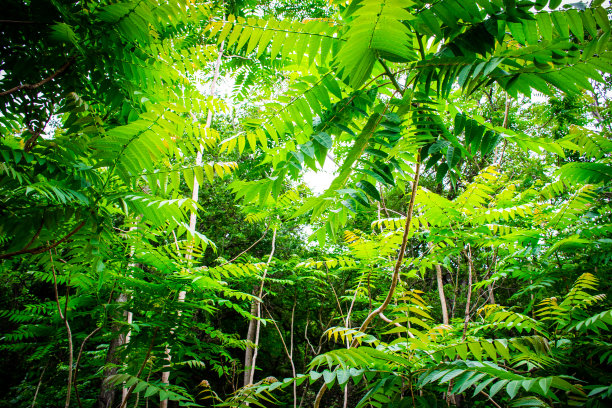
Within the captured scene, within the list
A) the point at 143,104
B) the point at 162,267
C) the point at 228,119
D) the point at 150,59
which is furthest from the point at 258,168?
the point at 228,119

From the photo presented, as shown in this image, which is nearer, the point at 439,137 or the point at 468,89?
the point at 468,89

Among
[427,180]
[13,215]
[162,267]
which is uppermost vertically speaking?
[427,180]

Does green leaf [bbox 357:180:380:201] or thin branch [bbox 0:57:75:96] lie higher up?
thin branch [bbox 0:57:75:96]

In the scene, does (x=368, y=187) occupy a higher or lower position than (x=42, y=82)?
lower

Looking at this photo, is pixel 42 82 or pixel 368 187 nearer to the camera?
pixel 368 187

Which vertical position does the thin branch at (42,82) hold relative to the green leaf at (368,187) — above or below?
above

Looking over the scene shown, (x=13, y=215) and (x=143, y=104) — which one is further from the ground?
(x=143, y=104)

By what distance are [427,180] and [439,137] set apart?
9.98 metres

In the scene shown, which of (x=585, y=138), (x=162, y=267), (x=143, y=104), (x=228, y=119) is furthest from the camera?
(x=228, y=119)

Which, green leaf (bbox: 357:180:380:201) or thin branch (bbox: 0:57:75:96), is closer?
green leaf (bbox: 357:180:380:201)

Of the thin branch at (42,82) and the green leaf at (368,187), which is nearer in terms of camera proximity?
the green leaf at (368,187)

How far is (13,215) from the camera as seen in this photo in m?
1.19

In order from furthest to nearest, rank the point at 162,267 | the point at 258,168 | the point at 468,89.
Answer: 1. the point at 162,267
2. the point at 258,168
3. the point at 468,89

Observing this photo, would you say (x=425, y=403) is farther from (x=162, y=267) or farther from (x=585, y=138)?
(x=585, y=138)
